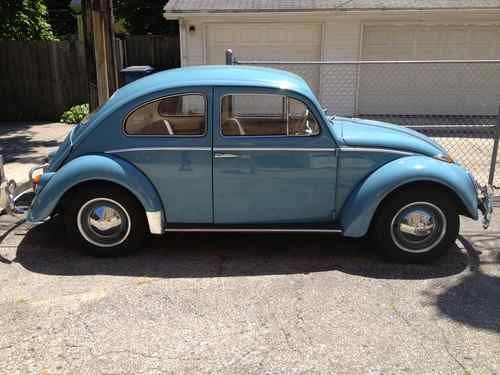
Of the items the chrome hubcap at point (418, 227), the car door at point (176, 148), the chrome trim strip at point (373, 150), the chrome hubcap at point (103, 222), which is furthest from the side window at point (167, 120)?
the chrome hubcap at point (418, 227)

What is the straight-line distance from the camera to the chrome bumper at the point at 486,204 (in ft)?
15.7

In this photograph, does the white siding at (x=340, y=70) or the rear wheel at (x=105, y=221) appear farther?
the white siding at (x=340, y=70)

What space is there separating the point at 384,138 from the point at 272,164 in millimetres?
1126

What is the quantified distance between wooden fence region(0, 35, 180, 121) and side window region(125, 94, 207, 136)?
30.3 ft

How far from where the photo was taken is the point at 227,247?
16.9 feet

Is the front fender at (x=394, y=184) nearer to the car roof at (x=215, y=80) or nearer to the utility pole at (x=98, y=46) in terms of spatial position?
the car roof at (x=215, y=80)

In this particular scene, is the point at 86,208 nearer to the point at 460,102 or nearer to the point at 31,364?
the point at 31,364

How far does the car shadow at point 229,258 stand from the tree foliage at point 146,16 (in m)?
18.8

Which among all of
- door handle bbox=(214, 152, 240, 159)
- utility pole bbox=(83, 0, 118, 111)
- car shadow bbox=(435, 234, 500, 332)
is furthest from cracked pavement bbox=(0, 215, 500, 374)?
utility pole bbox=(83, 0, 118, 111)

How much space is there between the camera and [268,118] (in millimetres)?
4840

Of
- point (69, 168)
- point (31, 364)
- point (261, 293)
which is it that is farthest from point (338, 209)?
point (31, 364)

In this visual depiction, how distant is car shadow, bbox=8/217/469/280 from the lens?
460 cm

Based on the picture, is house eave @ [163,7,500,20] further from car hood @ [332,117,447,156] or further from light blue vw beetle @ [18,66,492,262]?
light blue vw beetle @ [18,66,492,262]

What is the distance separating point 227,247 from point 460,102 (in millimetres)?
9320
